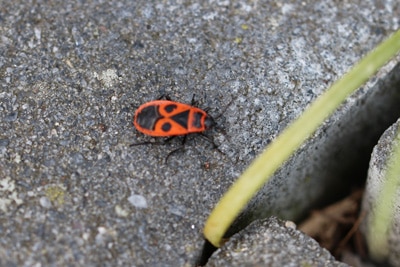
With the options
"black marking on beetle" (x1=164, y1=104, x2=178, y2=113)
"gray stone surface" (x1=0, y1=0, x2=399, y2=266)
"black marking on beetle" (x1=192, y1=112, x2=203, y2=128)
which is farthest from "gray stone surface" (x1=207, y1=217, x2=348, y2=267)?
"black marking on beetle" (x1=164, y1=104, x2=178, y2=113)

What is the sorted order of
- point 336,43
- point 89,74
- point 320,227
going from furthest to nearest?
1. point 320,227
2. point 336,43
3. point 89,74

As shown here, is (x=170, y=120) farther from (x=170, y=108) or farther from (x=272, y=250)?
(x=272, y=250)

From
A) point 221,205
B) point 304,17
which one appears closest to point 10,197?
point 221,205

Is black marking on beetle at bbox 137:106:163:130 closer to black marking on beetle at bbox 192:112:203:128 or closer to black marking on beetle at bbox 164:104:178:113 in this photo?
black marking on beetle at bbox 164:104:178:113

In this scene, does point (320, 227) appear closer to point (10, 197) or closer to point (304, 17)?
point (304, 17)

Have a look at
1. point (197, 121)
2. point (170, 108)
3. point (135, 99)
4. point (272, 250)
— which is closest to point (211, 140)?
point (197, 121)

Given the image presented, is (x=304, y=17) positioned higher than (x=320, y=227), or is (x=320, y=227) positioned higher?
(x=304, y=17)

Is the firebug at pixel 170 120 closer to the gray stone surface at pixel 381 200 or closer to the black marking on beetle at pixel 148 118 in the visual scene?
the black marking on beetle at pixel 148 118
